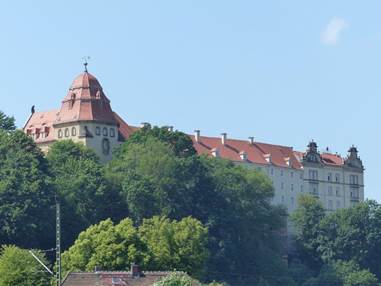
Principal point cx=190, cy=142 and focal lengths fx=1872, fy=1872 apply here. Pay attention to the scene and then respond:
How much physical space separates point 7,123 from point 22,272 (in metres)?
62.8

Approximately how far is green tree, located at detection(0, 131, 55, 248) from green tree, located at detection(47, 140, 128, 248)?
1.83m

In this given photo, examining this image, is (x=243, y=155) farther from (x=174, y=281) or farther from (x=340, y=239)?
(x=174, y=281)

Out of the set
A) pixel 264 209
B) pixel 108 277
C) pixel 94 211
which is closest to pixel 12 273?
pixel 108 277

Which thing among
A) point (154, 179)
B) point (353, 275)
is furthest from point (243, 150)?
point (154, 179)

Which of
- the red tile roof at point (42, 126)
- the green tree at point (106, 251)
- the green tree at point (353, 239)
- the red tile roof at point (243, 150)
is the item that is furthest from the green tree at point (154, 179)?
the red tile roof at point (243, 150)

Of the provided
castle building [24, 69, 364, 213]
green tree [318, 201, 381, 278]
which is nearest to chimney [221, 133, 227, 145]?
castle building [24, 69, 364, 213]

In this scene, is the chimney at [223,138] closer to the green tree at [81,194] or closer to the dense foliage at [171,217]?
the dense foliage at [171,217]

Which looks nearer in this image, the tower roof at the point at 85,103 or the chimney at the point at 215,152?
the tower roof at the point at 85,103

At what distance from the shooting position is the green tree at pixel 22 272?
103 meters

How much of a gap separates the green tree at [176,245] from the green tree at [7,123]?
3180cm

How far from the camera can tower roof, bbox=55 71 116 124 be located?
17062cm

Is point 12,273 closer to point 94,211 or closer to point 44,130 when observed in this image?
point 94,211

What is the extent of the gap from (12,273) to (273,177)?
9298cm

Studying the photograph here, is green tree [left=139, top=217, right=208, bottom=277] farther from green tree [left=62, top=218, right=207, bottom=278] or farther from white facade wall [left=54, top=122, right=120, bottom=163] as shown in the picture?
white facade wall [left=54, top=122, right=120, bottom=163]
